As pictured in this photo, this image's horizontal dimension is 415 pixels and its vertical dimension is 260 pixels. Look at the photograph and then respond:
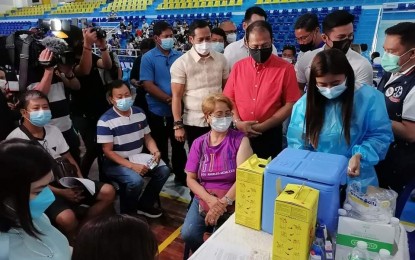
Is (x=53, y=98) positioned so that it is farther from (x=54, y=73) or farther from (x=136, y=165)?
(x=136, y=165)

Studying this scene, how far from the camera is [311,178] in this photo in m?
1.11

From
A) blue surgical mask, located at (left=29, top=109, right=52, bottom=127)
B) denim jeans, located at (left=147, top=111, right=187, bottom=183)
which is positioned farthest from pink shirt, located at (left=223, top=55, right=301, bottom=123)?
blue surgical mask, located at (left=29, top=109, right=52, bottom=127)

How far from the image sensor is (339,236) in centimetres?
111

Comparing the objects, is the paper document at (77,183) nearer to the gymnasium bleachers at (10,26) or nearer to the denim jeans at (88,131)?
the denim jeans at (88,131)

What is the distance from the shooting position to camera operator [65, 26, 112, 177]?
2.82 meters

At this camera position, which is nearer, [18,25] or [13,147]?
[13,147]

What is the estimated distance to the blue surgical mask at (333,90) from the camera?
4.80 feet

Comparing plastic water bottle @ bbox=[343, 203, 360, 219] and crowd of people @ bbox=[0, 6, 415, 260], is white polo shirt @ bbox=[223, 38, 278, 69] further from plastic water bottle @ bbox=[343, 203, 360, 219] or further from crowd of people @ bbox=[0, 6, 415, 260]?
plastic water bottle @ bbox=[343, 203, 360, 219]

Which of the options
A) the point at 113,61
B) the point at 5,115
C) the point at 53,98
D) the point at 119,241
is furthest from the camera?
the point at 113,61

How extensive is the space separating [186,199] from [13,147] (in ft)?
6.29

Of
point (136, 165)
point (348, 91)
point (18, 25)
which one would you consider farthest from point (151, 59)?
point (18, 25)

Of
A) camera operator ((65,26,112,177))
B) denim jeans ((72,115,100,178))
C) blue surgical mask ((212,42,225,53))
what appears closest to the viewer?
camera operator ((65,26,112,177))

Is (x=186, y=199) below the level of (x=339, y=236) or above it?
below

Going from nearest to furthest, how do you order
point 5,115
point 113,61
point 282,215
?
point 282,215, point 5,115, point 113,61
